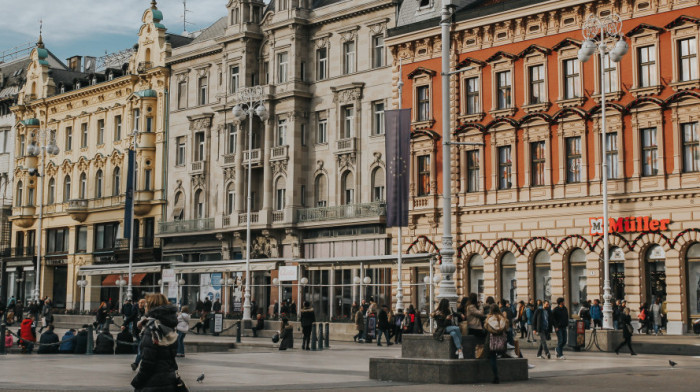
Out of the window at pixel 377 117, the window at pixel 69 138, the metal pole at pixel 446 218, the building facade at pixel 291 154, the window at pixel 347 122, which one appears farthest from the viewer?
the window at pixel 69 138

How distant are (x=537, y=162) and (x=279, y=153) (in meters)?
17.8

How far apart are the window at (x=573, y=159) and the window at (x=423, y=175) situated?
26.8 feet

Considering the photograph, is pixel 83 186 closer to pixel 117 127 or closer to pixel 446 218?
pixel 117 127

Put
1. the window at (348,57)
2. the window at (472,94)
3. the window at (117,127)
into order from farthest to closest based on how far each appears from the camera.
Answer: the window at (117,127) → the window at (348,57) → the window at (472,94)

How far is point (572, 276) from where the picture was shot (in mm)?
45000

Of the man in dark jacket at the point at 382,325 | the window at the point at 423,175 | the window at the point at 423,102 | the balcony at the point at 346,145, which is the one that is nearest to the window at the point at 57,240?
the balcony at the point at 346,145

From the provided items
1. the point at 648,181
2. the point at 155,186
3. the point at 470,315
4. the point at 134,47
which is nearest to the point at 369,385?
the point at 470,315

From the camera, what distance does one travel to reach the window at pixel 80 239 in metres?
75.3

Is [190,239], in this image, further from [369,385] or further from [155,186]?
[369,385]

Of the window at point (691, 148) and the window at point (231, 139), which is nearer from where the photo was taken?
the window at point (691, 148)

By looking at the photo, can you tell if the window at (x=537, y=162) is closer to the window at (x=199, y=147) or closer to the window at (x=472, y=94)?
the window at (x=472, y=94)

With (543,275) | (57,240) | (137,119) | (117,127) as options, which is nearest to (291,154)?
(137,119)

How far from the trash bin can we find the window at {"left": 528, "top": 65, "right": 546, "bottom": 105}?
14494 mm

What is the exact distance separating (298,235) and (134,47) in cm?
2528
